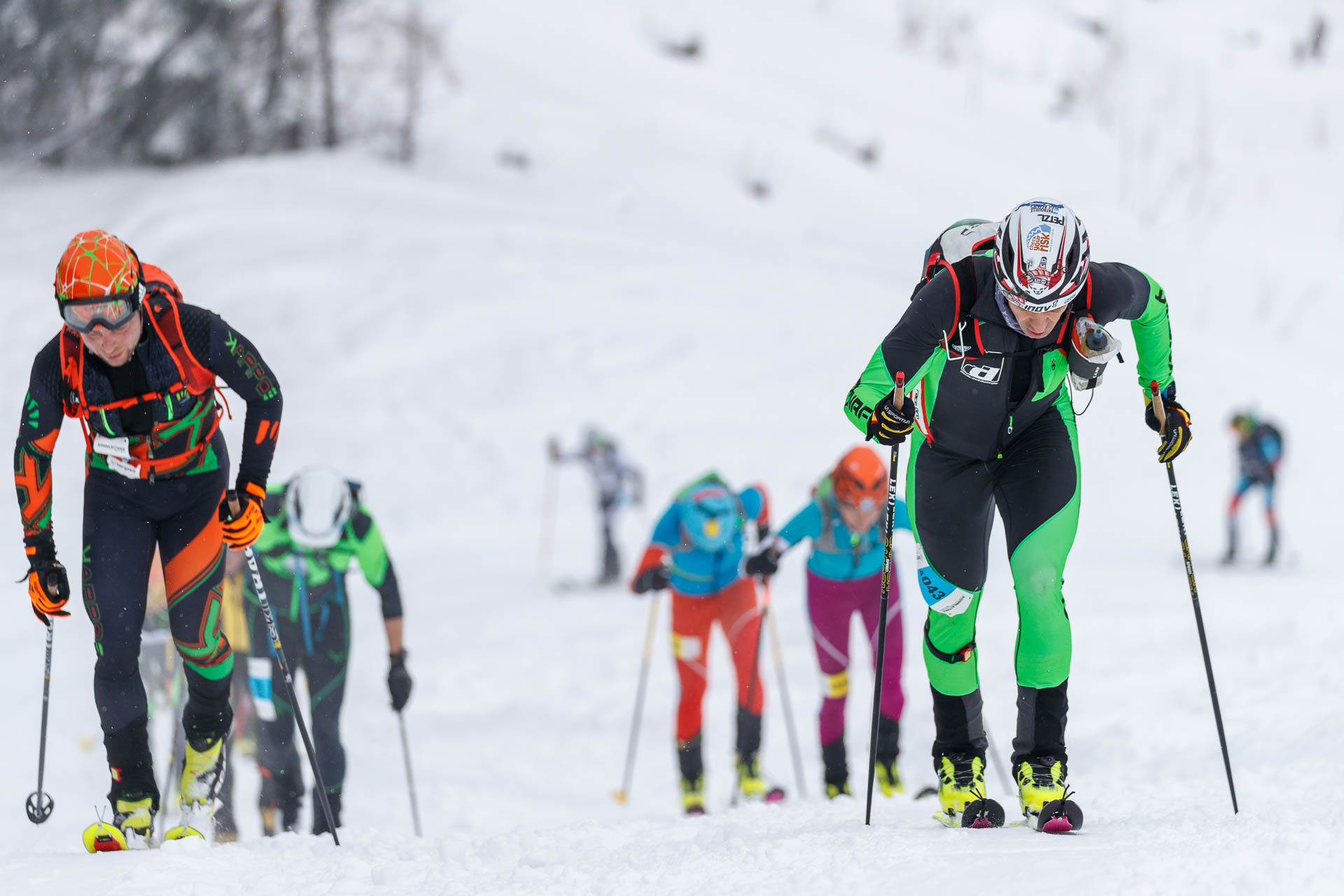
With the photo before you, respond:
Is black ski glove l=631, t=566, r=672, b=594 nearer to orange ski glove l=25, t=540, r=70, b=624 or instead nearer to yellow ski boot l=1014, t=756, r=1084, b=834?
yellow ski boot l=1014, t=756, r=1084, b=834

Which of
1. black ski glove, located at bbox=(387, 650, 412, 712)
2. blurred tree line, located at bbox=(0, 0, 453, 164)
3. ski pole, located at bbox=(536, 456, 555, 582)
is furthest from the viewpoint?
blurred tree line, located at bbox=(0, 0, 453, 164)

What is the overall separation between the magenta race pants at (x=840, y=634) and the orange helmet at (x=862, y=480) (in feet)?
1.71

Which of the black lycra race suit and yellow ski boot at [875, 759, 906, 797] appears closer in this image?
the black lycra race suit

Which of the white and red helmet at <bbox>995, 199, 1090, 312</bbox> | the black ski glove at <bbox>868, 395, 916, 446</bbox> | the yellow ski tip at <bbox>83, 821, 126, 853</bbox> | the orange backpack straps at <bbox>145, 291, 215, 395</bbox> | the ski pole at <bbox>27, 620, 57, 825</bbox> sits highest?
the white and red helmet at <bbox>995, 199, 1090, 312</bbox>

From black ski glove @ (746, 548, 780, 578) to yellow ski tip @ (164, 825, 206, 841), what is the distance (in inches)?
133

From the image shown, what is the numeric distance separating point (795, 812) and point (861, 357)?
562 inches

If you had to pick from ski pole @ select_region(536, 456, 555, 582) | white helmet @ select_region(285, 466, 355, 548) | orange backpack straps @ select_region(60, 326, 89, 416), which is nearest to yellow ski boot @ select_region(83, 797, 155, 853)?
A: orange backpack straps @ select_region(60, 326, 89, 416)

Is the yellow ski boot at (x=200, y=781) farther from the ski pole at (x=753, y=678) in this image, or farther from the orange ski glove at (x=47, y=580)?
the ski pole at (x=753, y=678)

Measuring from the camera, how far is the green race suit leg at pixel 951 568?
14.9 feet

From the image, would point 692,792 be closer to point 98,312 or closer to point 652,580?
point 652,580

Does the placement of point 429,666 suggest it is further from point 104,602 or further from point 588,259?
point 588,259

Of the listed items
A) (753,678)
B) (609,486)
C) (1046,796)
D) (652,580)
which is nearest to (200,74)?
(609,486)

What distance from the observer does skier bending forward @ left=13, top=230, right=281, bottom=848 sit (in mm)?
4402

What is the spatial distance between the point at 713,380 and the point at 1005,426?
14802 mm
